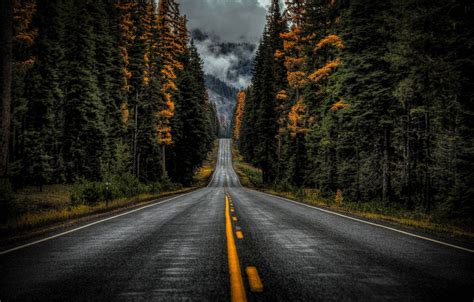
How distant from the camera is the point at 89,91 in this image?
28.6m

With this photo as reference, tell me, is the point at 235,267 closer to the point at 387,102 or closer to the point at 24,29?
the point at 387,102

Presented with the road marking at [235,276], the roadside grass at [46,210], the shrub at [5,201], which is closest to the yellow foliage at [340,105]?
the roadside grass at [46,210]

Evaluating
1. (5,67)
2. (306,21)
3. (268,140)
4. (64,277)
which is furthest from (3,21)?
(268,140)

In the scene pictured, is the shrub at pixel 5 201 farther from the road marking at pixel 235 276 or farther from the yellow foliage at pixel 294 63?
the yellow foliage at pixel 294 63

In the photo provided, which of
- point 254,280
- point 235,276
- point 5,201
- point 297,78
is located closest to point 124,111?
point 297,78

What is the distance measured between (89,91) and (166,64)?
10.6m

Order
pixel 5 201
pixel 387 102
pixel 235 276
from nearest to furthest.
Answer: pixel 235 276 < pixel 5 201 < pixel 387 102

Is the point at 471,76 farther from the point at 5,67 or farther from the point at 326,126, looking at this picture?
the point at 5,67

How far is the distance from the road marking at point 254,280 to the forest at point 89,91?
17233 mm

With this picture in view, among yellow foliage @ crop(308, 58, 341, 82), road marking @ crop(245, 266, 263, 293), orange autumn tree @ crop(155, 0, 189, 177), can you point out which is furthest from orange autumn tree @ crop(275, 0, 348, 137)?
road marking @ crop(245, 266, 263, 293)

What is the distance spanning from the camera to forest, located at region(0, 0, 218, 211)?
962 inches

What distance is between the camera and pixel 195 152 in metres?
42.4

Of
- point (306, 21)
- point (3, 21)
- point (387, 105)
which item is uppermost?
point (306, 21)

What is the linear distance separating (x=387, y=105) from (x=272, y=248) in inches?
605
